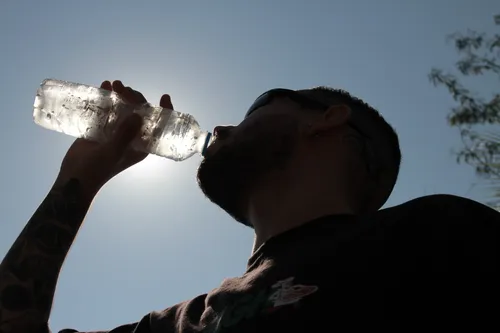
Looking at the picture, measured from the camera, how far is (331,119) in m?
3.06

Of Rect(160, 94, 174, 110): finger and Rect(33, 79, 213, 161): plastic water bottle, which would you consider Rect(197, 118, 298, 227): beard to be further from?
Rect(160, 94, 174, 110): finger

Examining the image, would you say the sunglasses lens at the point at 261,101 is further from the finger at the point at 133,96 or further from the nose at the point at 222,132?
the finger at the point at 133,96

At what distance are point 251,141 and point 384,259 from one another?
1109mm

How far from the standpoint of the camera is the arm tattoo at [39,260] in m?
2.53

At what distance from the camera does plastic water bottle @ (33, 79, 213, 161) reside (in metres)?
3.52

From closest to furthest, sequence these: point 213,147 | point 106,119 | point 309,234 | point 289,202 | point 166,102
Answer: point 309,234, point 289,202, point 213,147, point 166,102, point 106,119

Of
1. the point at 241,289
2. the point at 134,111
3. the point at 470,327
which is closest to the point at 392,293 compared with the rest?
the point at 470,327

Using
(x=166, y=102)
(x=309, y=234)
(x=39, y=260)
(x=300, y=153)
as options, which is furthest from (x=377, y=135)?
(x=39, y=260)

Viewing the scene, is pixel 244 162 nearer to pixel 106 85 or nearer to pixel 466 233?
pixel 106 85

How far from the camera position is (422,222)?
6.40 ft

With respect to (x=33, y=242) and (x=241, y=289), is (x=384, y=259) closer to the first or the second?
(x=241, y=289)

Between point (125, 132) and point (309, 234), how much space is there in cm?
128

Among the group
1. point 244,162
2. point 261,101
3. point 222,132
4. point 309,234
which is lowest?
point 309,234

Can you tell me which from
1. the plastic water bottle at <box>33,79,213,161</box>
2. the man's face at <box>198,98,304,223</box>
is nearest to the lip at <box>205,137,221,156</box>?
the man's face at <box>198,98,304,223</box>
